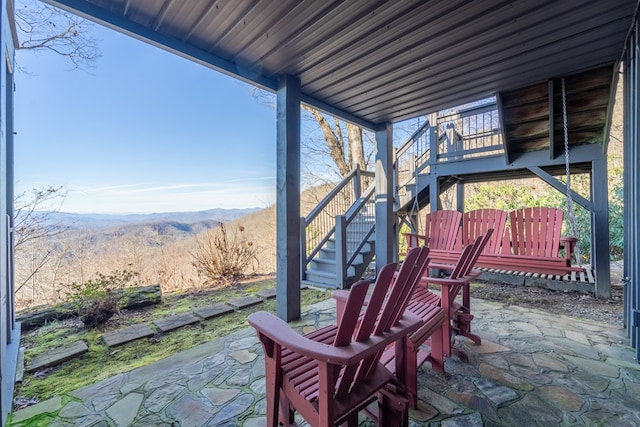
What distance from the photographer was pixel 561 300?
12.9ft

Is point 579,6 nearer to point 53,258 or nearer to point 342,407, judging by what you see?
point 342,407

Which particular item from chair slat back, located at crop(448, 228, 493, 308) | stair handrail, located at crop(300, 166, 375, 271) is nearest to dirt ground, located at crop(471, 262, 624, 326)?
chair slat back, located at crop(448, 228, 493, 308)

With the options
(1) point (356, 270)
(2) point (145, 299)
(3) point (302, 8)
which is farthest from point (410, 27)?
(2) point (145, 299)

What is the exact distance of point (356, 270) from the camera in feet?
15.9

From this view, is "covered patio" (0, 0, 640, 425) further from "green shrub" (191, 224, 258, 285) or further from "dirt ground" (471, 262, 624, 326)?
"green shrub" (191, 224, 258, 285)

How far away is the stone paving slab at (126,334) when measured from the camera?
267 centimetres

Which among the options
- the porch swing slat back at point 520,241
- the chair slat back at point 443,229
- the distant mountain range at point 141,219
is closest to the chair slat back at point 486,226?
the porch swing slat back at point 520,241

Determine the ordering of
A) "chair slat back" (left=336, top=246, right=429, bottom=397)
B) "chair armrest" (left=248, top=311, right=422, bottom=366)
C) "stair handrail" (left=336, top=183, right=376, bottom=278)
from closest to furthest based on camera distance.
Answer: "chair armrest" (left=248, top=311, right=422, bottom=366) < "chair slat back" (left=336, top=246, right=429, bottom=397) < "stair handrail" (left=336, top=183, right=376, bottom=278)

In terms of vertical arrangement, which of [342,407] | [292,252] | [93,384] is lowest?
[93,384]

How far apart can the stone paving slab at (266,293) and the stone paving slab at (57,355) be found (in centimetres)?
204

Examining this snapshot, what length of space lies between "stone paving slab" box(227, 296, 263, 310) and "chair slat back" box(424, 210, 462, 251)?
297 centimetres

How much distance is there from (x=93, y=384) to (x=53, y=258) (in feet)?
9.70

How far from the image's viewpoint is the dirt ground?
10.9ft

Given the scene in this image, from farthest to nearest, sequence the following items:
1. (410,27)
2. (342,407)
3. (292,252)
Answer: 1. (292,252)
2. (410,27)
3. (342,407)
